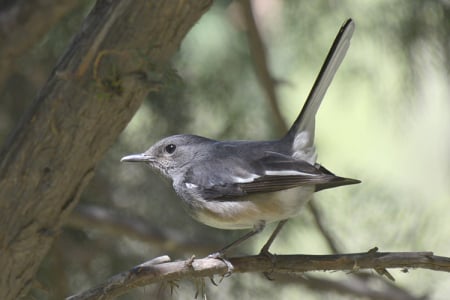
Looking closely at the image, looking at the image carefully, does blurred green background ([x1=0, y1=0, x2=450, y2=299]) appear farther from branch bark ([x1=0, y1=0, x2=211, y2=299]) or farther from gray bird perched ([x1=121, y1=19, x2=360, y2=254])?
branch bark ([x1=0, y1=0, x2=211, y2=299])

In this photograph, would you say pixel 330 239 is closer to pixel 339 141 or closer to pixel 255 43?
pixel 255 43

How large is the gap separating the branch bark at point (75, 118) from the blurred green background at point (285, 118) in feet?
3.09

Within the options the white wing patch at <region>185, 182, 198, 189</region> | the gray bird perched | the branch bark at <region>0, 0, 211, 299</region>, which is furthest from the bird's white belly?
the branch bark at <region>0, 0, 211, 299</region>

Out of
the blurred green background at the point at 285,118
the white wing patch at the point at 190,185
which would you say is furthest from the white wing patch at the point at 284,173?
the blurred green background at the point at 285,118

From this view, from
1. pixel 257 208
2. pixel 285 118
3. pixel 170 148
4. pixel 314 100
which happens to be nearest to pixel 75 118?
pixel 170 148

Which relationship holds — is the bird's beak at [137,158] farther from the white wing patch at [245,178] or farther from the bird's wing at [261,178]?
the white wing patch at [245,178]

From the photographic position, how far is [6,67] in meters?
3.08

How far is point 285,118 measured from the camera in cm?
374

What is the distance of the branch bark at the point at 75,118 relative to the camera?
2.60 metres

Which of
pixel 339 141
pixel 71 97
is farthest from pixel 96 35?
pixel 339 141

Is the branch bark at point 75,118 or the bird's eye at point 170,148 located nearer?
the branch bark at point 75,118

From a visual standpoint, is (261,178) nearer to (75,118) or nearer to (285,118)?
(75,118)

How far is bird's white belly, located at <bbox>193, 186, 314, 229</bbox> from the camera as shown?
2678 millimetres

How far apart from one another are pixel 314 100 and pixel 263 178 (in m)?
0.36
